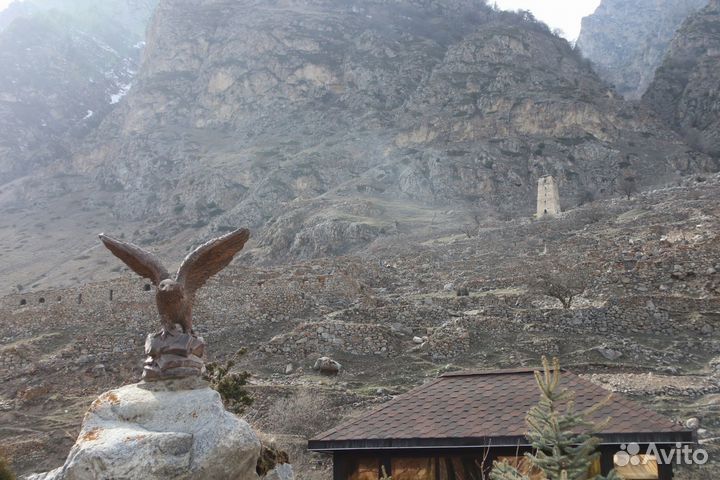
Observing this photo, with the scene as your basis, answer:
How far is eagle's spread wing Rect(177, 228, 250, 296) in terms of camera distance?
7.87 m

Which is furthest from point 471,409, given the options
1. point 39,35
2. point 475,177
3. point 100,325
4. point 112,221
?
point 39,35

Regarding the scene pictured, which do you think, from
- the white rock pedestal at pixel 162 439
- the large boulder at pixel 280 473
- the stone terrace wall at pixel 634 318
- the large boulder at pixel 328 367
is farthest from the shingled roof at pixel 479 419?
the stone terrace wall at pixel 634 318

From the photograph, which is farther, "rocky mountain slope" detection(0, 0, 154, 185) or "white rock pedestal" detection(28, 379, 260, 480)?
"rocky mountain slope" detection(0, 0, 154, 185)

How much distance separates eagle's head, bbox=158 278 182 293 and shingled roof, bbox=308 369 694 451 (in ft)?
13.2

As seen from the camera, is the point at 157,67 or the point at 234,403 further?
the point at 157,67

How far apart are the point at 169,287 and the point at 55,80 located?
14919 cm

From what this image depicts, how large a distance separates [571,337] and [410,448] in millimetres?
13342


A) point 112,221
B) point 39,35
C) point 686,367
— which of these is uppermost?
point 39,35

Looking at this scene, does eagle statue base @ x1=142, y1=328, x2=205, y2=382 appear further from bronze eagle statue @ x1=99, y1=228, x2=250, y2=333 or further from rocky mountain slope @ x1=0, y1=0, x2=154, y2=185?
rocky mountain slope @ x1=0, y1=0, x2=154, y2=185

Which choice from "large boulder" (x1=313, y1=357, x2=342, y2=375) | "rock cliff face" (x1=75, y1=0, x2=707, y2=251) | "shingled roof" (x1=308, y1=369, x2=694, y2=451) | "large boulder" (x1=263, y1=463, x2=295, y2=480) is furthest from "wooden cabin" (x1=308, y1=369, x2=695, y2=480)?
"rock cliff face" (x1=75, y1=0, x2=707, y2=251)

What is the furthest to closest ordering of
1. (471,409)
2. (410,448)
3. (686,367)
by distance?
1. (686,367)
2. (471,409)
3. (410,448)

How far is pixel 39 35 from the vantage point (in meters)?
145

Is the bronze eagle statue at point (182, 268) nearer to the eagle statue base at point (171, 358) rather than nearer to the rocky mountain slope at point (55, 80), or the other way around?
the eagle statue base at point (171, 358)

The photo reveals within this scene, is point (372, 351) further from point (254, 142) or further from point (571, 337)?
point (254, 142)
